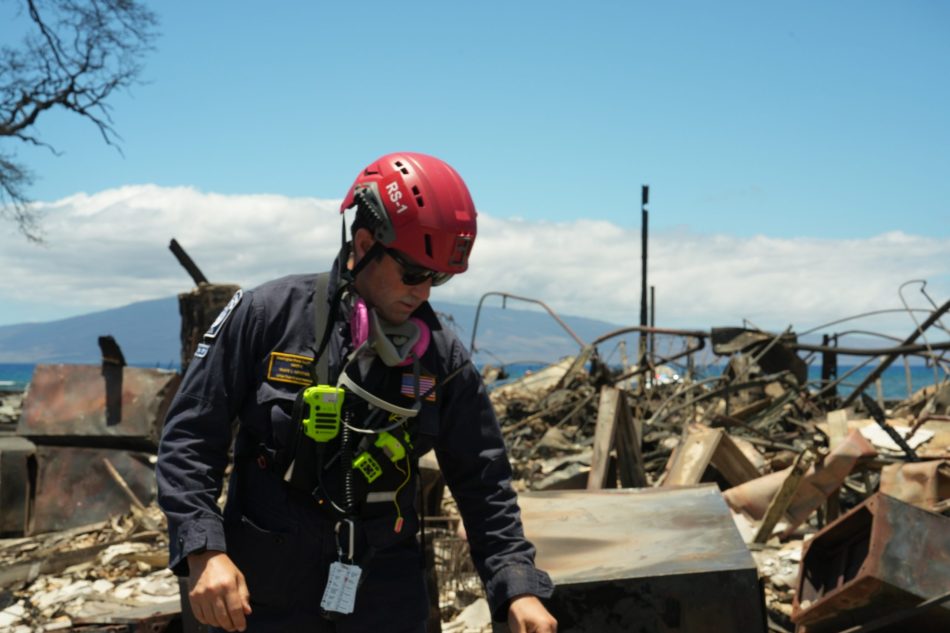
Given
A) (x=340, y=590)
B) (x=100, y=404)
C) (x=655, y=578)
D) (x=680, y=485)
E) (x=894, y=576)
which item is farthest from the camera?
(x=100, y=404)

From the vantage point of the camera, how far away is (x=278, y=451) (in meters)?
2.62

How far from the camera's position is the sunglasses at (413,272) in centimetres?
269

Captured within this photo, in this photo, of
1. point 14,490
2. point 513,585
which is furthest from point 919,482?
point 14,490

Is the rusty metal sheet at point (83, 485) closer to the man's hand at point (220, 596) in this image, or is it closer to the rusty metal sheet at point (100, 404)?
the rusty metal sheet at point (100, 404)

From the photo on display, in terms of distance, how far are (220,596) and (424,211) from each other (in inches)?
42.5

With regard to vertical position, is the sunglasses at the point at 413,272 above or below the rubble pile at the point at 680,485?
above

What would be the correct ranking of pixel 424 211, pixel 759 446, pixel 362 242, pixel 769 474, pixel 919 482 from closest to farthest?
pixel 424 211
pixel 362 242
pixel 919 482
pixel 769 474
pixel 759 446

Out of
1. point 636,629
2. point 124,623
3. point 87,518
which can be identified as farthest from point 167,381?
point 636,629

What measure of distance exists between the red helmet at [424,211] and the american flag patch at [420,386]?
0.31 meters

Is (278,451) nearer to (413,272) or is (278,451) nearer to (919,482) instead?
(413,272)

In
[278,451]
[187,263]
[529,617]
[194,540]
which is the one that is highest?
[187,263]

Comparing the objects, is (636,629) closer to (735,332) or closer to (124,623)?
(124,623)

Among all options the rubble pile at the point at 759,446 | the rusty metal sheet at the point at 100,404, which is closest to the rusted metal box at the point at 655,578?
the rubble pile at the point at 759,446

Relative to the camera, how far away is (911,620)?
4289mm
